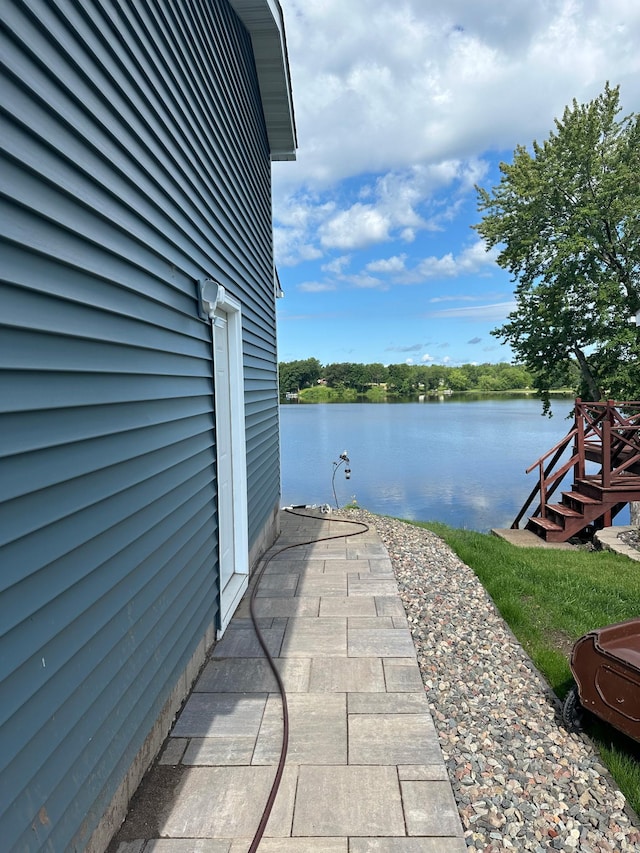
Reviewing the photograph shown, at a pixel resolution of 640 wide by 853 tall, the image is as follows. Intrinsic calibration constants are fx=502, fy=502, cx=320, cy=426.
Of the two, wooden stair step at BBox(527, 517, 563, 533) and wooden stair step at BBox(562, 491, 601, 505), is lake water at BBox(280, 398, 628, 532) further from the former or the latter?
wooden stair step at BBox(562, 491, 601, 505)

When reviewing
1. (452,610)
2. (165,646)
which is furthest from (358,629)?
(165,646)

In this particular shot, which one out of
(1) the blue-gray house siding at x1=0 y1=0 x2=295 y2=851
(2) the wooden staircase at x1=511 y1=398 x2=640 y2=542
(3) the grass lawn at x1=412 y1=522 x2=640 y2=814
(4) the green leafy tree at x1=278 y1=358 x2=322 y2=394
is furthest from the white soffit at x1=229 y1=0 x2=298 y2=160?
(4) the green leafy tree at x1=278 y1=358 x2=322 y2=394

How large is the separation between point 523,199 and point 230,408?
38.0 ft

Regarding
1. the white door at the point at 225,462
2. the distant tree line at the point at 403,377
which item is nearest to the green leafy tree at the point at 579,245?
the white door at the point at 225,462

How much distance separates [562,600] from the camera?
397 cm

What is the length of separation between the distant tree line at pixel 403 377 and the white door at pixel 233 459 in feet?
138

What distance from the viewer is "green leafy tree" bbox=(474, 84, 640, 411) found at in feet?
35.6

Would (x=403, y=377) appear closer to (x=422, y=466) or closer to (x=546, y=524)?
(x=422, y=466)

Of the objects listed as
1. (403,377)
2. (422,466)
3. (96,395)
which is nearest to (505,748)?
(96,395)

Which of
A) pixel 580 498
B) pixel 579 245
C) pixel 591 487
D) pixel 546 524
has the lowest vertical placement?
pixel 546 524

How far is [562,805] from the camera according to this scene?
1881 mm

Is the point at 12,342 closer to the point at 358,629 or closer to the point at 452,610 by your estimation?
the point at 358,629

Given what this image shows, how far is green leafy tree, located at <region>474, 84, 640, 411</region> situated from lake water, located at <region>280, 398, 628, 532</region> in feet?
11.9

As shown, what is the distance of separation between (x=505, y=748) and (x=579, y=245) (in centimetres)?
1123
